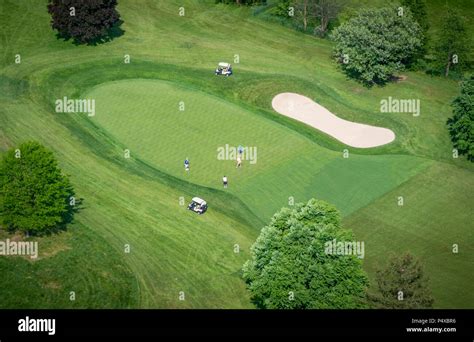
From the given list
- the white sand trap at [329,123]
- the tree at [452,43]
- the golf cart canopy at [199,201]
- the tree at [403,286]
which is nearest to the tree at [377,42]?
the tree at [452,43]

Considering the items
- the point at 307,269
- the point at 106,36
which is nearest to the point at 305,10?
the point at 106,36

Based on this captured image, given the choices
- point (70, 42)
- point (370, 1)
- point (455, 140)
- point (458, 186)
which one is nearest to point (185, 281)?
point (458, 186)

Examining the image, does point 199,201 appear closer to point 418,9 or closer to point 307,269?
point 307,269

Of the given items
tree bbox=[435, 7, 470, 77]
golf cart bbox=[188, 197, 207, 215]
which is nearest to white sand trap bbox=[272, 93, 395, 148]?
tree bbox=[435, 7, 470, 77]

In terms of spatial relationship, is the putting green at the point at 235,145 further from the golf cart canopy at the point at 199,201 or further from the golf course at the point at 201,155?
the golf cart canopy at the point at 199,201
